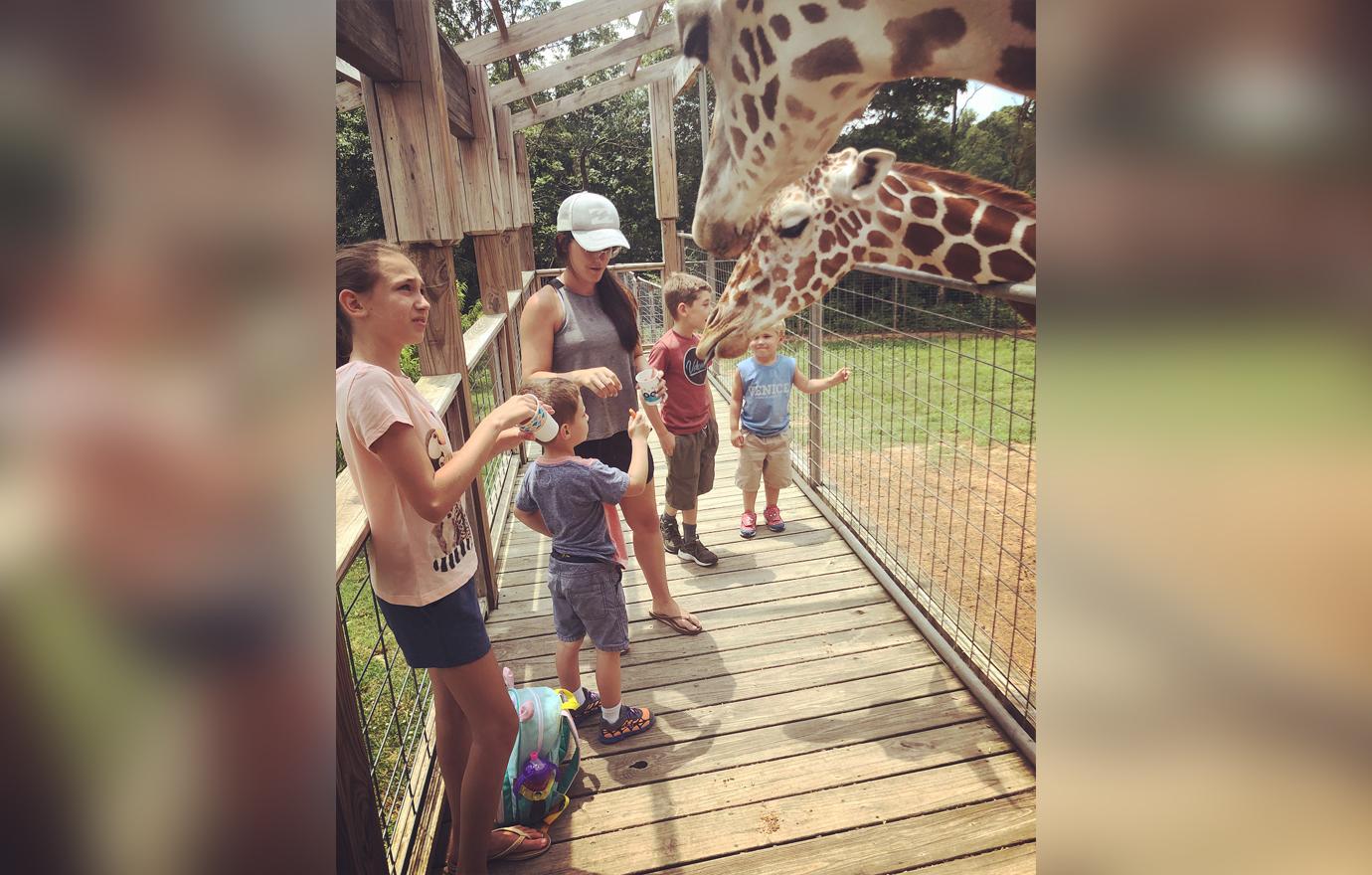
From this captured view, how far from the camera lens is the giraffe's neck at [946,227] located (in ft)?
7.39

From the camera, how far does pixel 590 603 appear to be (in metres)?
2.55

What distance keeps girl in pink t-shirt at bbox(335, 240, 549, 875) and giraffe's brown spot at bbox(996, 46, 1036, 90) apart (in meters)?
1.18

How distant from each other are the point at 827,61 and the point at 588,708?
2578mm

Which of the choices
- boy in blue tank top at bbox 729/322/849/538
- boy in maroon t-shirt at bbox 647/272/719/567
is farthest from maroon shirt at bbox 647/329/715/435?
boy in blue tank top at bbox 729/322/849/538

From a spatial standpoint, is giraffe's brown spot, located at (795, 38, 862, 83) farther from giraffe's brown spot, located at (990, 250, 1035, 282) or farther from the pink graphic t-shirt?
giraffe's brown spot, located at (990, 250, 1035, 282)

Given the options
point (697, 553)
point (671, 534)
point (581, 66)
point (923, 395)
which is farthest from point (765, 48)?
point (923, 395)

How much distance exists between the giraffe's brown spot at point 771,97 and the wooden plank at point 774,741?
7.58 ft

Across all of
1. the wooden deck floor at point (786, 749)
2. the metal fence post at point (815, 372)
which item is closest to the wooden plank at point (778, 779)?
the wooden deck floor at point (786, 749)

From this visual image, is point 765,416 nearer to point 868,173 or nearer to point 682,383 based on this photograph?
point 682,383

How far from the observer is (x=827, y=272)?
9.57 feet

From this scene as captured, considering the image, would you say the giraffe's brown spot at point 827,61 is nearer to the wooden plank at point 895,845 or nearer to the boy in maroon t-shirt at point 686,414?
the wooden plank at point 895,845
